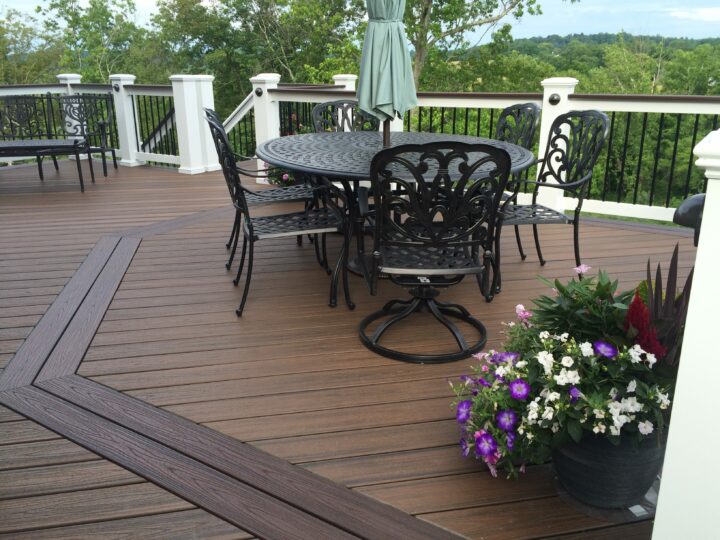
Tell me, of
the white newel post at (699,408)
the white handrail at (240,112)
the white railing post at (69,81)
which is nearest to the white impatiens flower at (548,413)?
the white newel post at (699,408)

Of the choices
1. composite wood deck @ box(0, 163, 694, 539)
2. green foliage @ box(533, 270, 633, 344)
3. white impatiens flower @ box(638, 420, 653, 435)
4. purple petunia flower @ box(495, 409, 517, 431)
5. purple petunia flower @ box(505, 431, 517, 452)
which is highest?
green foliage @ box(533, 270, 633, 344)

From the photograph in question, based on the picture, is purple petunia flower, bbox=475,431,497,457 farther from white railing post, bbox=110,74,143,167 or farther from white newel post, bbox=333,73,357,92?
white railing post, bbox=110,74,143,167

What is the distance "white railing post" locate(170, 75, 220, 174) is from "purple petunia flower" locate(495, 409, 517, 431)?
20.0 ft

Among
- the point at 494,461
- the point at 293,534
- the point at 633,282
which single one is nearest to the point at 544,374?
the point at 494,461

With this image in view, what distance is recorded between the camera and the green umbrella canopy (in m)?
3.27

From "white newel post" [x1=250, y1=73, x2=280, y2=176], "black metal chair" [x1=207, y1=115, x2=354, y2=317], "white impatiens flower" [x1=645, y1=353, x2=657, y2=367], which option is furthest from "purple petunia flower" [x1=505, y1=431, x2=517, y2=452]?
"white newel post" [x1=250, y1=73, x2=280, y2=176]

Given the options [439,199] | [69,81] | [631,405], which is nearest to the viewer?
[631,405]

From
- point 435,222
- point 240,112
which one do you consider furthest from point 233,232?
point 240,112

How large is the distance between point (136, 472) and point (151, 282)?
192 centimetres

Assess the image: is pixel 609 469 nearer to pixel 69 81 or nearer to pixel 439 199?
pixel 439 199

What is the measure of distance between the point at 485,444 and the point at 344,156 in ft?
6.61

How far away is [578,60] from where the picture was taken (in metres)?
25.5

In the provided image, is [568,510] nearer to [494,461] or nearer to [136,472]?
[494,461]

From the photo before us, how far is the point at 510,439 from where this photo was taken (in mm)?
1808
